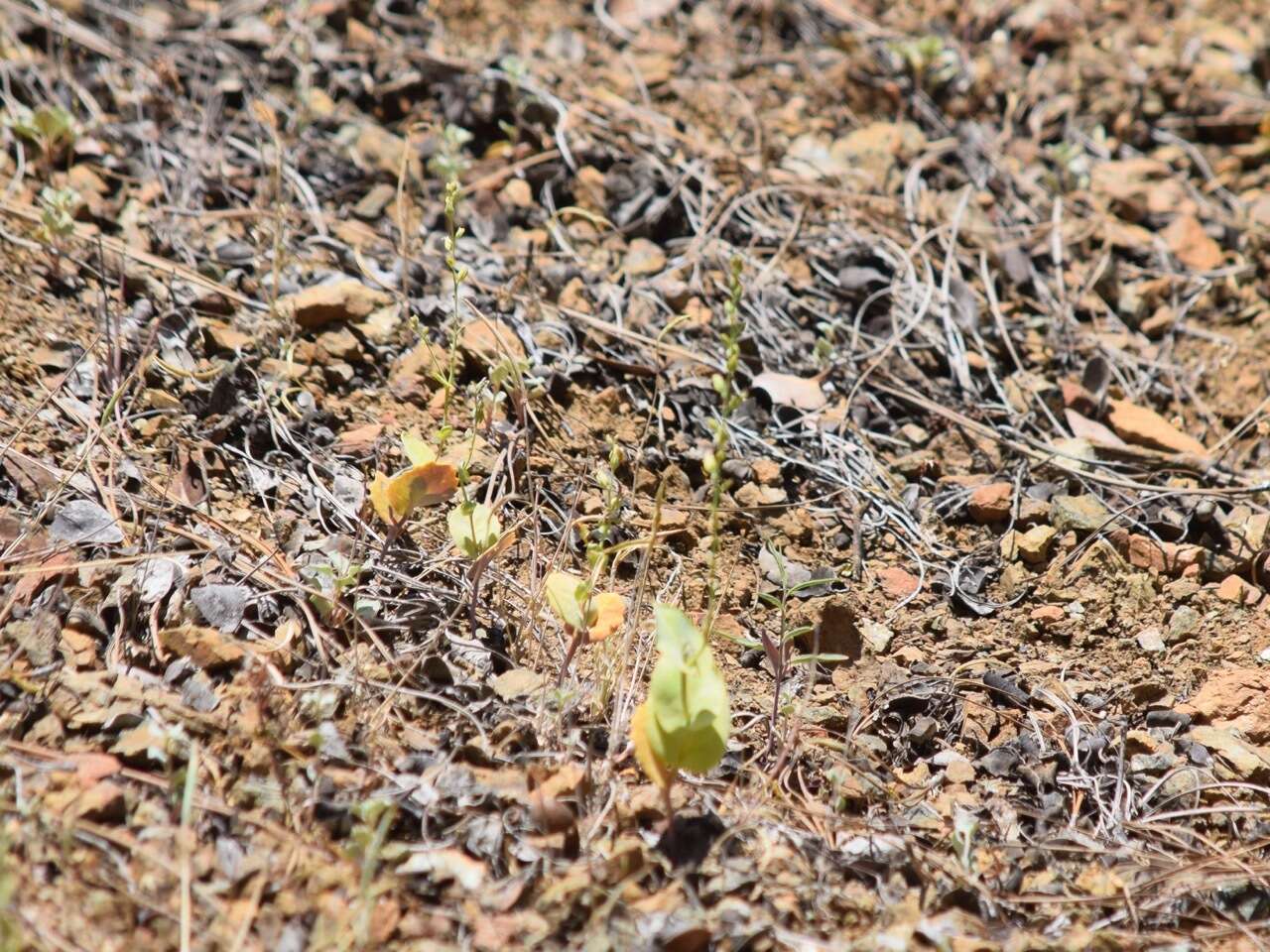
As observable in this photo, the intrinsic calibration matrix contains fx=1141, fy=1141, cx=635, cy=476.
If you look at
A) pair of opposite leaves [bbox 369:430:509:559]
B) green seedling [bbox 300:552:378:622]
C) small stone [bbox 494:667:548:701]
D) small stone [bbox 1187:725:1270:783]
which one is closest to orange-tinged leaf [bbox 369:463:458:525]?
pair of opposite leaves [bbox 369:430:509:559]

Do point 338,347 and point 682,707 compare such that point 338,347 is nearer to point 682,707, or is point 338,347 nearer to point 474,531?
point 474,531

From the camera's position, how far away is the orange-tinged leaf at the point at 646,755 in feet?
5.48

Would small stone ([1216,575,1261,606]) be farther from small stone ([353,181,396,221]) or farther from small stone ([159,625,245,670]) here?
small stone ([353,181,396,221])

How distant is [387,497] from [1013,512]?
1.31m

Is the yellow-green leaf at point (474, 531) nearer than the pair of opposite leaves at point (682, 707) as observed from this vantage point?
No

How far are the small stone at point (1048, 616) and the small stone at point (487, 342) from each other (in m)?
1.16

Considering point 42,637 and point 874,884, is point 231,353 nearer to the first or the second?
point 42,637

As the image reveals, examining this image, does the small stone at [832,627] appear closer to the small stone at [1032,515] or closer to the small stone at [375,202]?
the small stone at [1032,515]

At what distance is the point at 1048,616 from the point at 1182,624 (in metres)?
0.26

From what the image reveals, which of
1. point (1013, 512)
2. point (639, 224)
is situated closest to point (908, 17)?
point (639, 224)

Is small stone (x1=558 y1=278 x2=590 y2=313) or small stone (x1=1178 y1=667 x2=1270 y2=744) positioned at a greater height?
small stone (x1=558 y1=278 x2=590 y2=313)

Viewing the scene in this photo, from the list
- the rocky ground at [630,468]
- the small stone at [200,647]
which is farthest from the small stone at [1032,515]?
the small stone at [200,647]

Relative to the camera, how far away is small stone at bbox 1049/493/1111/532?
2381mm

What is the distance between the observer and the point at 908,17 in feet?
12.2
